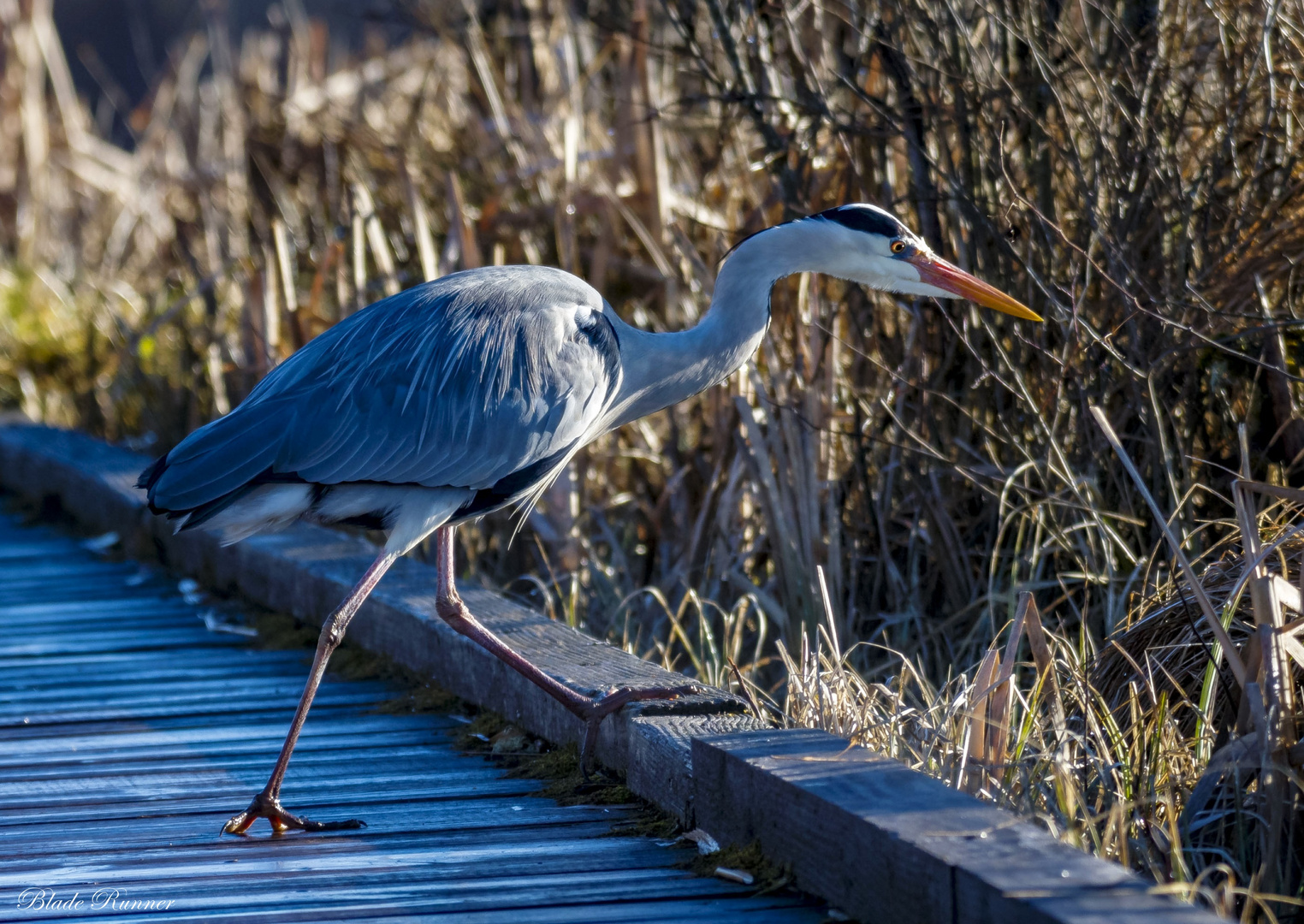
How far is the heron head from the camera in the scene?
13.6 feet

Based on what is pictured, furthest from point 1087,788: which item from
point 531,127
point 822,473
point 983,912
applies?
point 531,127

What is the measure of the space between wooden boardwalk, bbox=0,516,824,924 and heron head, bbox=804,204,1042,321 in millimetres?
1662

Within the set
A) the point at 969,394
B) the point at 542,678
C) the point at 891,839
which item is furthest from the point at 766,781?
the point at 969,394

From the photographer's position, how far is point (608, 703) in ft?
11.6

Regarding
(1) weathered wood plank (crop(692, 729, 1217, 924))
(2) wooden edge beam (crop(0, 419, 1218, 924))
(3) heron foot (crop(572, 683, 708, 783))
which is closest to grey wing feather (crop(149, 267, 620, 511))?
(2) wooden edge beam (crop(0, 419, 1218, 924))

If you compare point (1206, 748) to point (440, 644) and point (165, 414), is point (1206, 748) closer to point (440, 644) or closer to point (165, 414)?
point (440, 644)

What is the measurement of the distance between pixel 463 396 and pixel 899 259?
48.0 inches

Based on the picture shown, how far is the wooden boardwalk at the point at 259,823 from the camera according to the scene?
283cm

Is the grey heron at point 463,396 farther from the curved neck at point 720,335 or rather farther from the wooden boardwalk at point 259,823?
the wooden boardwalk at point 259,823

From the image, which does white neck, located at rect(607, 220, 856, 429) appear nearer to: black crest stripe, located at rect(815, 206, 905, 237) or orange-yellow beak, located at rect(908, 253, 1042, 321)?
black crest stripe, located at rect(815, 206, 905, 237)

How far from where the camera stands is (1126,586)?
422 centimetres

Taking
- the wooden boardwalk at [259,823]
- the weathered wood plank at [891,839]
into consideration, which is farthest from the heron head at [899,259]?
the wooden boardwalk at [259,823]

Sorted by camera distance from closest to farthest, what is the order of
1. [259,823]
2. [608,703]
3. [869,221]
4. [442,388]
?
[259,823] < [608,703] < [442,388] < [869,221]

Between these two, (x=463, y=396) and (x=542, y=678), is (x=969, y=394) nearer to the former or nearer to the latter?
(x=463, y=396)
